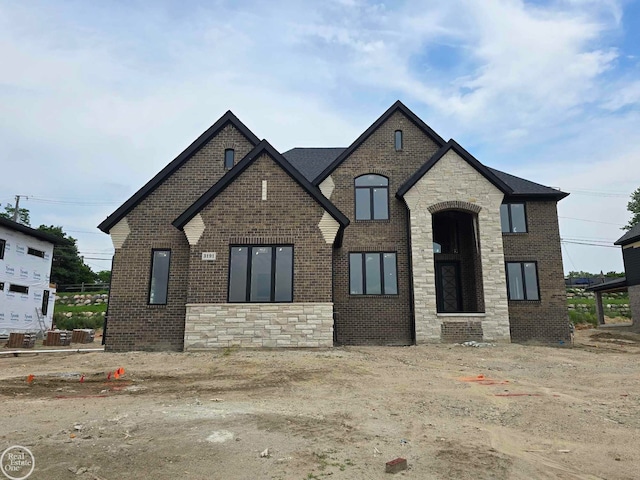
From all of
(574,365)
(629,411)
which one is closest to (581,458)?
(629,411)

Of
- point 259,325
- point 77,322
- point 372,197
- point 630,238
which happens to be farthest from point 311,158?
point 77,322

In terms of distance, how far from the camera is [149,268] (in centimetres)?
1402

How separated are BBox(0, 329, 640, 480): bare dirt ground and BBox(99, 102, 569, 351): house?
9.31ft

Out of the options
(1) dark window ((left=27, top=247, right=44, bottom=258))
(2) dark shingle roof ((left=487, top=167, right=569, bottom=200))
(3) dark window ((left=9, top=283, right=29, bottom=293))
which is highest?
(2) dark shingle roof ((left=487, top=167, right=569, bottom=200))

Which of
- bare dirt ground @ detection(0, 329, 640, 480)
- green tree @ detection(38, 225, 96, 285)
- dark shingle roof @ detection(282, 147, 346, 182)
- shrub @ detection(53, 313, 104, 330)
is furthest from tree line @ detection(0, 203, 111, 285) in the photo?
bare dirt ground @ detection(0, 329, 640, 480)

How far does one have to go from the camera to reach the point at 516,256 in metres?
18.1

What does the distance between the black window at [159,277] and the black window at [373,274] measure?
265 inches

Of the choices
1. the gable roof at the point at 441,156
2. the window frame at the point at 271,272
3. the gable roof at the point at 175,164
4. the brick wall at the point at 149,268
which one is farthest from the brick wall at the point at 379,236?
the brick wall at the point at 149,268

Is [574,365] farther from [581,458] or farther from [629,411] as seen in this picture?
[581,458]

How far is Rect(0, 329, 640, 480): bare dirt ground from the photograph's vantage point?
408 centimetres

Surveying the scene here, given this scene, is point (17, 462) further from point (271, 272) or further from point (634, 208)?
point (634, 208)

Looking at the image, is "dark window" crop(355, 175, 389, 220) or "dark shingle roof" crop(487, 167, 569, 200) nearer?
"dark window" crop(355, 175, 389, 220)

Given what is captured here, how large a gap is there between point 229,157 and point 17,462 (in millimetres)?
12526

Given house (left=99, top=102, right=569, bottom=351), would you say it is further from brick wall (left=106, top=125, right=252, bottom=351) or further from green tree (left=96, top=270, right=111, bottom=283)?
green tree (left=96, top=270, right=111, bottom=283)
